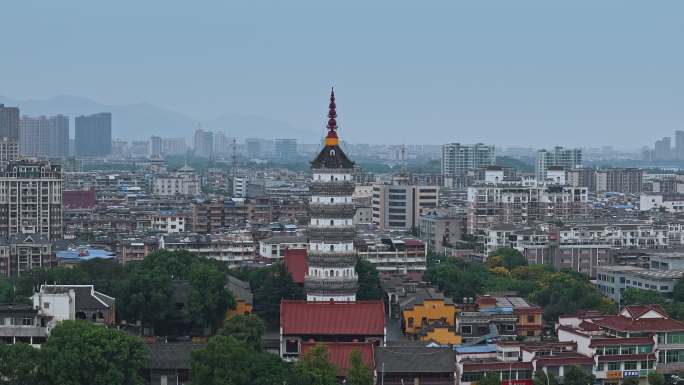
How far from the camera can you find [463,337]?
32906 millimetres

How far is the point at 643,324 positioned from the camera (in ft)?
99.7

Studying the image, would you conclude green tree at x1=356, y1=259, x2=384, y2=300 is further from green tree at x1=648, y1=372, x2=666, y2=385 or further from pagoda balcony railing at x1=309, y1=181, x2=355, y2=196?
green tree at x1=648, y1=372, x2=666, y2=385

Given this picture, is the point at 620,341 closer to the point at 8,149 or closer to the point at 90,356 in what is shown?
the point at 90,356

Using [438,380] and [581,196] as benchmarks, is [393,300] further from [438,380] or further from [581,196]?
[581,196]

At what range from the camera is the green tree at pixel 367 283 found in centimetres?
3804

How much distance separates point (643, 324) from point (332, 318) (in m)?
6.84

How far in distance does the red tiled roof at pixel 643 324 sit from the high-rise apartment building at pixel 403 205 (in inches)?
1420

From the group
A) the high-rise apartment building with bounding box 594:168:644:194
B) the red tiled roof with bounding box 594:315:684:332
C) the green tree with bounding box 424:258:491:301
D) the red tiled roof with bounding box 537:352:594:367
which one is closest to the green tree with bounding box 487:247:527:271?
the green tree with bounding box 424:258:491:301

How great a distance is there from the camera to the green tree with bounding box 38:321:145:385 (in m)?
25.9

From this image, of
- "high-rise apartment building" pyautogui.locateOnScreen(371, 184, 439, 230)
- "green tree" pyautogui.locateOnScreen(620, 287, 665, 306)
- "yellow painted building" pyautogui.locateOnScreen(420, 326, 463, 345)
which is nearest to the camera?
"yellow painted building" pyautogui.locateOnScreen(420, 326, 463, 345)

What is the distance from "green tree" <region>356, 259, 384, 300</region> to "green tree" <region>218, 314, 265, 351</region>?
808 cm

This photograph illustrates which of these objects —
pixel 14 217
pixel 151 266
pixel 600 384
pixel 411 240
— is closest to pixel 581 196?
pixel 411 240

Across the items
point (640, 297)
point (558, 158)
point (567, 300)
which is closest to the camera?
point (567, 300)

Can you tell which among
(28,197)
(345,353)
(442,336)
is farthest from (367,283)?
(28,197)
